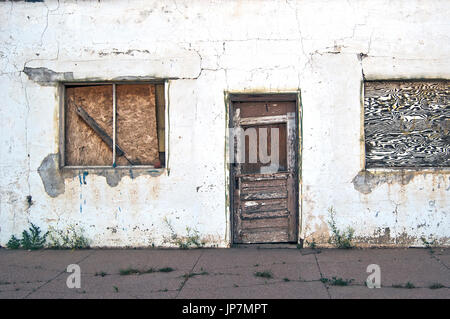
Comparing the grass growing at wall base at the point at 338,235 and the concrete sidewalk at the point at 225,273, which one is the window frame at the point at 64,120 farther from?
the grass growing at wall base at the point at 338,235

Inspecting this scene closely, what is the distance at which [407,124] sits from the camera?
237 inches

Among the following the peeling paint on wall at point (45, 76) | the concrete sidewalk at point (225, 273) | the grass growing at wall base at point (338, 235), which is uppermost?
the peeling paint on wall at point (45, 76)

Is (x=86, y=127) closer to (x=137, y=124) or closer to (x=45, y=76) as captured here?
(x=137, y=124)

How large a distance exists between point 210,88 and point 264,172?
1.59 m

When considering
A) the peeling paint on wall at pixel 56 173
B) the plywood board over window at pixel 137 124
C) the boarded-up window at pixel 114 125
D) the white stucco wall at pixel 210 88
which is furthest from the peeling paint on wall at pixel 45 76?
the peeling paint on wall at pixel 56 173

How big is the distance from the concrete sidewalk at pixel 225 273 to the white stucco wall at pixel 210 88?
1.50 feet

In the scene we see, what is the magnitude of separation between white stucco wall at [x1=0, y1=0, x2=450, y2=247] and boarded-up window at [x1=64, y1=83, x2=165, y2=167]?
0.82ft

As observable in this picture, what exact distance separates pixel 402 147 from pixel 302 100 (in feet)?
5.70

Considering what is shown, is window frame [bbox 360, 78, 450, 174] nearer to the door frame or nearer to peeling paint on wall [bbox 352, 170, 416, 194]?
peeling paint on wall [bbox 352, 170, 416, 194]

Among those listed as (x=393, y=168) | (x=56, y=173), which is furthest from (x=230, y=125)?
(x=56, y=173)

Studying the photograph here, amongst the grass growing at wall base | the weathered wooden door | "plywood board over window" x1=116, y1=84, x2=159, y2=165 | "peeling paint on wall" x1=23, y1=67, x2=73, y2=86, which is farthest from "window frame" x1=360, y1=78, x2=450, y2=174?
"peeling paint on wall" x1=23, y1=67, x2=73, y2=86

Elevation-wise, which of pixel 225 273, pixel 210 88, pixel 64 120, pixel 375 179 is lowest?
pixel 225 273

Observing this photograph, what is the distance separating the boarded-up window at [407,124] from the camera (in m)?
5.98
